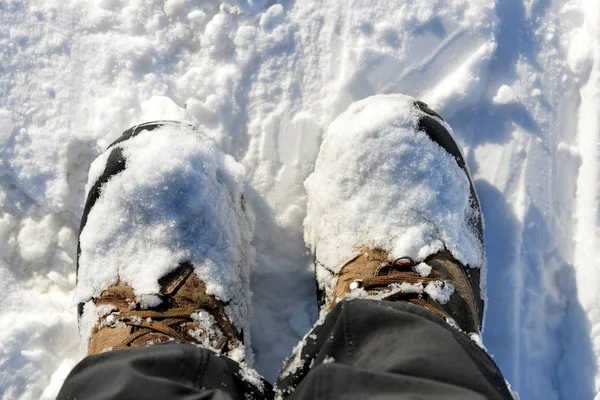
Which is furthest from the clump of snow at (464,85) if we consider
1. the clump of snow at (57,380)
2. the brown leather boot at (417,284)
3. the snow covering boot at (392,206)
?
the clump of snow at (57,380)

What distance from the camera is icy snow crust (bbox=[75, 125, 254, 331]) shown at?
1333 millimetres

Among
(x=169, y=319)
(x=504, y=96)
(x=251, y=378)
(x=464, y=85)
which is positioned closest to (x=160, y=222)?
(x=169, y=319)

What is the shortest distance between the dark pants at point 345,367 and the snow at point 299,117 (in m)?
0.46

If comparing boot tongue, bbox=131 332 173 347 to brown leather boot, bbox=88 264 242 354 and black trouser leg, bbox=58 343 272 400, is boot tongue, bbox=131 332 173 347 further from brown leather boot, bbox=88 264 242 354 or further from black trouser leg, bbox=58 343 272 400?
black trouser leg, bbox=58 343 272 400

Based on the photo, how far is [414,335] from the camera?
3.25 feet

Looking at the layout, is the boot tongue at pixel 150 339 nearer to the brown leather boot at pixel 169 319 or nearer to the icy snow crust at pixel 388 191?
the brown leather boot at pixel 169 319

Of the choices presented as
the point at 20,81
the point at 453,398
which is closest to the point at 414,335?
the point at 453,398

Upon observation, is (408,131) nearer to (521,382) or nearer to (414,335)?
(414,335)

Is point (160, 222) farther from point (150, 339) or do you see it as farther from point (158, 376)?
point (158, 376)

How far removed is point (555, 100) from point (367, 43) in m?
0.57

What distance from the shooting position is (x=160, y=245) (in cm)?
136

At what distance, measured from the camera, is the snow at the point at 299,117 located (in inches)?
59.0

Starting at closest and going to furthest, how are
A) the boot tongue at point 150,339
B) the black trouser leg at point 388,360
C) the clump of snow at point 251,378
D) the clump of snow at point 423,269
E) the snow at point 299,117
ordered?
the black trouser leg at point 388,360
the clump of snow at point 251,378
the boot tongue at point 150,339
the clump of snow at point 423,269
the snow at point 299,117

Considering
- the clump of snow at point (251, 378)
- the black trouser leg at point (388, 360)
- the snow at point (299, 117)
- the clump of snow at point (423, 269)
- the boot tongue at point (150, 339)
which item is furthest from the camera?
the snow at point (299, 117)
